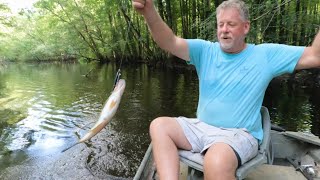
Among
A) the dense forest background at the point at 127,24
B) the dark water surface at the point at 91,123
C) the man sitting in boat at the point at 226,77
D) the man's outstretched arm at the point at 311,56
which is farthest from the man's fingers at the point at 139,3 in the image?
the dense forest background at the point at 127,24

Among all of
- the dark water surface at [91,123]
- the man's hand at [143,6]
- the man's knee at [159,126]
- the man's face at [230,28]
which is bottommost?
the dark water surface at [91,123]

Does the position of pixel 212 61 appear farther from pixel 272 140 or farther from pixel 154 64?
pixel 154 64

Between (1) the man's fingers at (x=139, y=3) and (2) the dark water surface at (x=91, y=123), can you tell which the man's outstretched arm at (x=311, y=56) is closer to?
(1) the man's fingers at (x=139, y=3)

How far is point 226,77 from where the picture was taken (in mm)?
2701

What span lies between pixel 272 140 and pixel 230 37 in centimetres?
193

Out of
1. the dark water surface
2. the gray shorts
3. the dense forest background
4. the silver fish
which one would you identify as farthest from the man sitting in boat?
the dense forest background

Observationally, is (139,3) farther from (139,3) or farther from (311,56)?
(311,56)

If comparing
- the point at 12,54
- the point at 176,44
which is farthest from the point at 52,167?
the point at 12,54

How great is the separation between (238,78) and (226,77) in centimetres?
10

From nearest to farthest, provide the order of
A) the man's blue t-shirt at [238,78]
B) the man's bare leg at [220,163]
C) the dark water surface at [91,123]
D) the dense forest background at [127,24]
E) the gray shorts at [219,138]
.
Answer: the man's bare leg at [220,163], the gray shorts at [219,138], the man's blue t-shirt at [238,78], the dark water surface at [91,123], the dense forest background at [127,24]

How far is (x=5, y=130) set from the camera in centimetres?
820

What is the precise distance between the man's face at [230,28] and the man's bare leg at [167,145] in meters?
0.78

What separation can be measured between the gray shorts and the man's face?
0.69 meters

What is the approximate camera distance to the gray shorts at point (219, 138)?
7.78 feet
